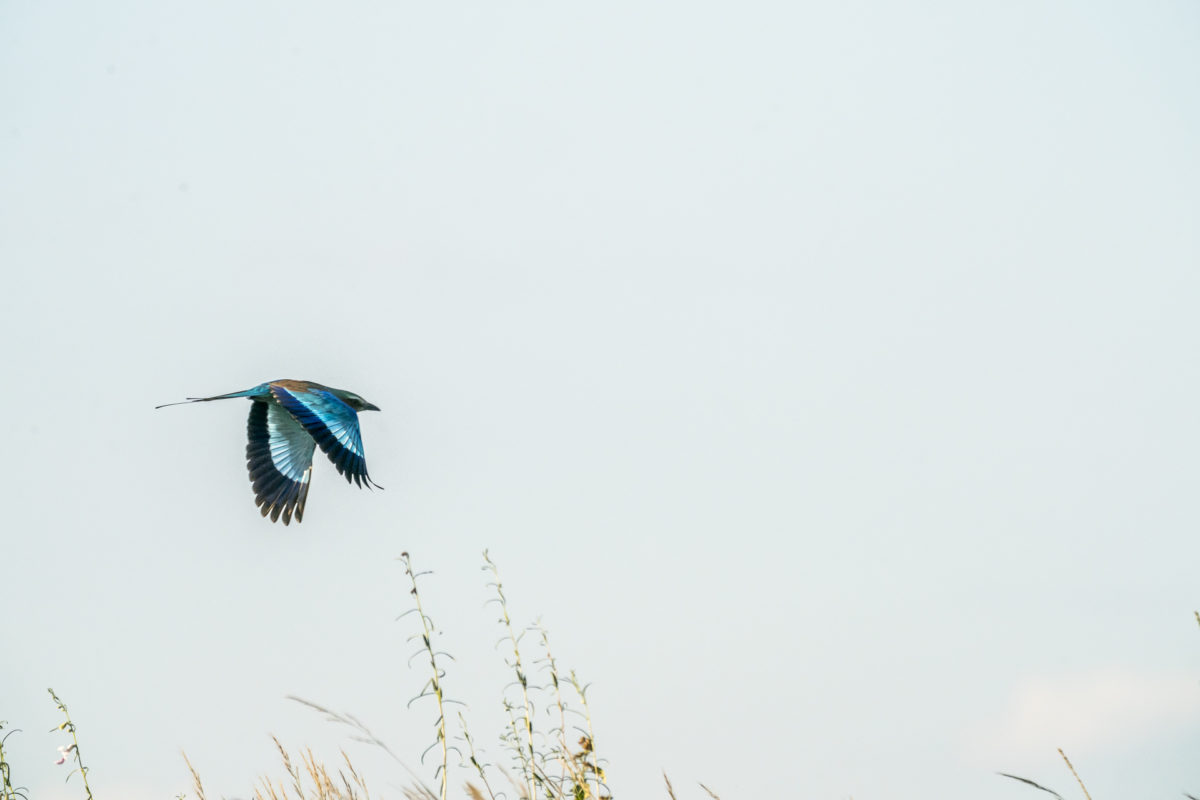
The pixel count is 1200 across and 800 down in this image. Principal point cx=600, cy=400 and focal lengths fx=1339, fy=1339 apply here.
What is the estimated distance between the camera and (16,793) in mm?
4594

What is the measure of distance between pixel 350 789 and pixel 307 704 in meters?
0.98

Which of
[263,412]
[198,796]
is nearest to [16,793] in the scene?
[198,796]

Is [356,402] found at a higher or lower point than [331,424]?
higher

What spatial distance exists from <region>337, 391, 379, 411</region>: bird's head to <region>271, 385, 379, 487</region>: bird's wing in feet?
2.13

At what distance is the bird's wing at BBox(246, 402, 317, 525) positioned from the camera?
1076cm

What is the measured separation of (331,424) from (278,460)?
163 centimetres

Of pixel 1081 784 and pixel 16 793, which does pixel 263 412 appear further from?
pixel 1081 784

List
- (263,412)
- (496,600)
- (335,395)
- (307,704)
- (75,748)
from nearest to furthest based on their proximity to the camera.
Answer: (307,704)
(496,600)
(75,748)
(335,395)
(263,412)

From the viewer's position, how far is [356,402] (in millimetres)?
11516

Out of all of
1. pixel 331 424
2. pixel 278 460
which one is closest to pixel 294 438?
pixel 278 460

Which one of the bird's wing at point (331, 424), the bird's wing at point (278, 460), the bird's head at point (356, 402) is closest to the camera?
the bird's wing at point (331, 424)

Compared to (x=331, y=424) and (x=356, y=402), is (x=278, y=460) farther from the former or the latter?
(x=331, y=424)

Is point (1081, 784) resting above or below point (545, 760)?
below

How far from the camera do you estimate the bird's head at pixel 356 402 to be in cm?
1135
